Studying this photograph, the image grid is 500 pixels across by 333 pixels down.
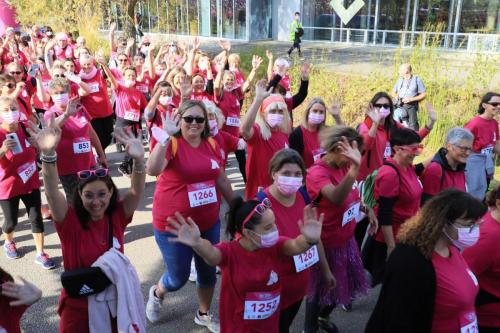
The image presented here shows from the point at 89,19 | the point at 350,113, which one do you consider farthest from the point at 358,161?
the point at 89,19

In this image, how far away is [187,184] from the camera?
12.0ft

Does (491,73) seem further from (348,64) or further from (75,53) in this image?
(75,53)

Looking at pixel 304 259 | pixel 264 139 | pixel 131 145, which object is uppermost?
pixel 131 145

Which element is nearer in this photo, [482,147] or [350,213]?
[350,213]

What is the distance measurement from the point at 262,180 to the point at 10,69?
16.8 ft

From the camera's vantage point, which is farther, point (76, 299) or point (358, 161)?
point (358, 161)

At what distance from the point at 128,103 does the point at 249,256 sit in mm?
5662

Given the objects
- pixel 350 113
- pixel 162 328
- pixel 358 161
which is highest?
pixel 358 161

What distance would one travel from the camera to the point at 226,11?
28609 mm

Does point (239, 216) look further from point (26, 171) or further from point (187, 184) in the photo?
point (26, 171)

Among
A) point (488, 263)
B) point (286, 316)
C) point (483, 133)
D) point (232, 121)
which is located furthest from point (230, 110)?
point (488, 263)

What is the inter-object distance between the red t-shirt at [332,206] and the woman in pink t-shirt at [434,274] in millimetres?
904

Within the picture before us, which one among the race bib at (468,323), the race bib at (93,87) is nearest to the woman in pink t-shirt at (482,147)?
the race bib at (468,323)

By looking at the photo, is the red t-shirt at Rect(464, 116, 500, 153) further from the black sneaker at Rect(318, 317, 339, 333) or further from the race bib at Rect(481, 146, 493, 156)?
the black sneaker at Rect(318, 317, 339, 333)
